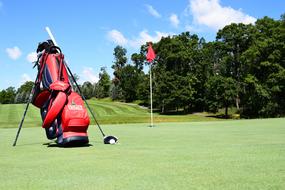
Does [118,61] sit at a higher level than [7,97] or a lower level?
higher

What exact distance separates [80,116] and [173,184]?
763 cm

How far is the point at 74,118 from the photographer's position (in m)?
13.2

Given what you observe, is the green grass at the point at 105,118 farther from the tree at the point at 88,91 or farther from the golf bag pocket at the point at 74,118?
the tree at the point at 88,91

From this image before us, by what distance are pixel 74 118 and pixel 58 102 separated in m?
0.76

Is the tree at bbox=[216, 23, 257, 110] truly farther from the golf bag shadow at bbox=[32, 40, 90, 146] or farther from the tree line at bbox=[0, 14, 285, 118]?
the golf bag shadow at bbox=[32, 40, 90, 146]

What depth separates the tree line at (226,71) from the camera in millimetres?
58688

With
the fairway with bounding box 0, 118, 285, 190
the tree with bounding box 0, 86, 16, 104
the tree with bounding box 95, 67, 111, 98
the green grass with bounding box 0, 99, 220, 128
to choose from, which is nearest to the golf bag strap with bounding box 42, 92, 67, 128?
the fairway with bounding box 0, 118, 285, 190

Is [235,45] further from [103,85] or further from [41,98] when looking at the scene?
[103,85]

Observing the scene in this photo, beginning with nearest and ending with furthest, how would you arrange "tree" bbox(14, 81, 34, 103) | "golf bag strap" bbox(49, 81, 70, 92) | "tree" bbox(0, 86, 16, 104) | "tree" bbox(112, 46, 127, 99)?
"golf bag strap" bbox(49, 81, 70, 92) < "tree" bbox(112, 46, 127, 99) < "tree" bbox(14, 81, 34, 103) < "tree" bbox(0, 86, 16, 104)

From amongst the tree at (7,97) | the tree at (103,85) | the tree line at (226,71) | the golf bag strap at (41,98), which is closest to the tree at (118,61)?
the tree at (103,85)

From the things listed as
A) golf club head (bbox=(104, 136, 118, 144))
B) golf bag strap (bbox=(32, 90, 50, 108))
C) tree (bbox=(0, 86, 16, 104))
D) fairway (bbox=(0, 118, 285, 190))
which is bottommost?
fairway (bbox=(0, 118, 285, 190))

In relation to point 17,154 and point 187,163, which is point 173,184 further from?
point 17,154

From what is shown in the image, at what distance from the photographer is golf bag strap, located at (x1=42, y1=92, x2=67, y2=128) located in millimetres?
13234

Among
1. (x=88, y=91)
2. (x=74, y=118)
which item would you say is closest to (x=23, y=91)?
(x=88, y=91)
